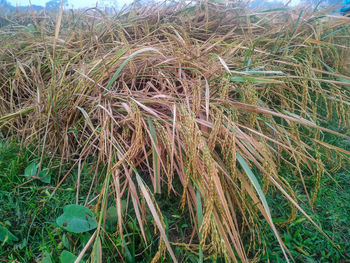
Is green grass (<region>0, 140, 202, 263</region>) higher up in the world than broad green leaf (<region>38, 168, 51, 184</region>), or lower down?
lower down

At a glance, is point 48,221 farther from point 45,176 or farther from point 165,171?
point 165,171

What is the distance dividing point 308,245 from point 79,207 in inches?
30.8

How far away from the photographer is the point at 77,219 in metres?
0.77

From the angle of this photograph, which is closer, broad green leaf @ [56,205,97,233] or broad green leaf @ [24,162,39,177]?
broad green leaf @ [56,205,97,233]

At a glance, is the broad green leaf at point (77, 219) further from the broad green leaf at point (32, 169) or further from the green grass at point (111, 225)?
the broad green leaf at point (32, 169)

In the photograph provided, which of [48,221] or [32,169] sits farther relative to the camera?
[32,169]

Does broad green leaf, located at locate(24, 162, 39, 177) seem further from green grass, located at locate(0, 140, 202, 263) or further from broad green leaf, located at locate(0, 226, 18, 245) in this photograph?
broad green leaf, located at locate(0, 226, 18, 245)

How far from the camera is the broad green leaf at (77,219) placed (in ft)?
2.49

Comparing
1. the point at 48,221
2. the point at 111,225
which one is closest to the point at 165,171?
the point at 111,225

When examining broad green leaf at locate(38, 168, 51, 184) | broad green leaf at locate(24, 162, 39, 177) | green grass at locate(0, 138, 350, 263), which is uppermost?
broad green leaf at locate(24, 162, 39, 177)

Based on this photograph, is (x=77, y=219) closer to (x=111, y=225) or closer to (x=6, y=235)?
(x=111, y=225)

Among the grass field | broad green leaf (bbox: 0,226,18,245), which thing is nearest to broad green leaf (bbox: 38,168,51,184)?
the grass field

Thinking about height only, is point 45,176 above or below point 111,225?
above

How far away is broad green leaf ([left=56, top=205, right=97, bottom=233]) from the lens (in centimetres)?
76
